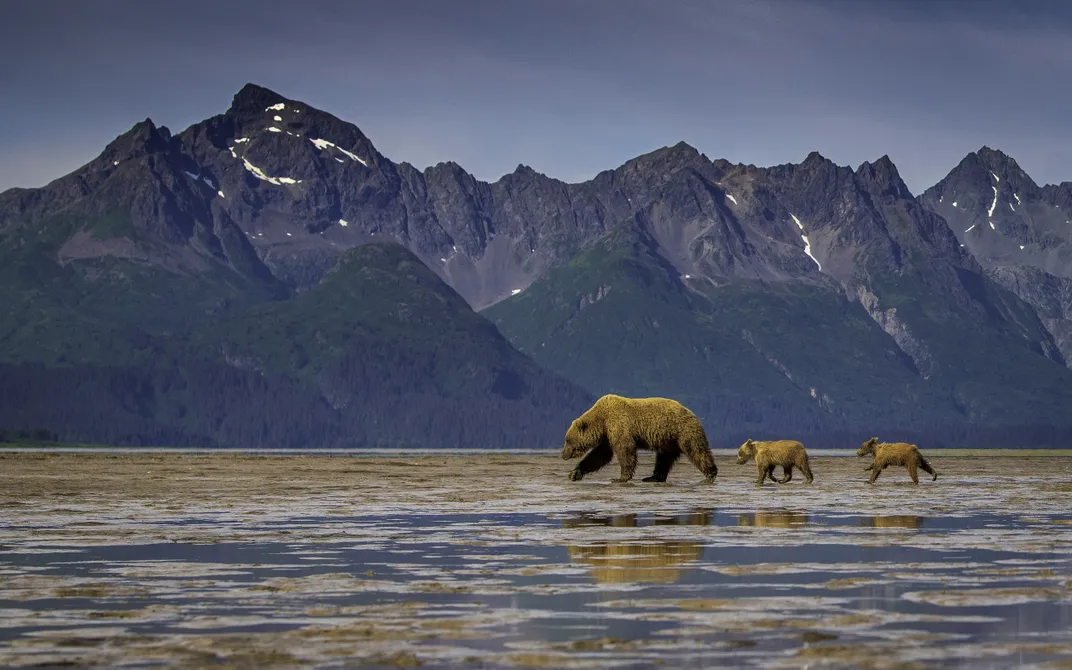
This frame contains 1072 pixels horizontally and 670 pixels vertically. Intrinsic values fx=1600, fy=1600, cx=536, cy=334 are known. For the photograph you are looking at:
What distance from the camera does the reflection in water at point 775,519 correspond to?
38625 millimetres

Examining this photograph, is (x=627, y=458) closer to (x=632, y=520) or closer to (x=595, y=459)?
(x=595, y=459)

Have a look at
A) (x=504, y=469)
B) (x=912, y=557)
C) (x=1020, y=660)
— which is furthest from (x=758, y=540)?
(x=504, y=469)

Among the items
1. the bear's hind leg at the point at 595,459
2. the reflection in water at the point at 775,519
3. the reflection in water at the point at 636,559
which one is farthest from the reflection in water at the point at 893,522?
the bear's hind leg at the point at 595,459

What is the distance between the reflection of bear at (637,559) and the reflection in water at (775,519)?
22.2 ft

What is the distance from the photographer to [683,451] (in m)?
63.3

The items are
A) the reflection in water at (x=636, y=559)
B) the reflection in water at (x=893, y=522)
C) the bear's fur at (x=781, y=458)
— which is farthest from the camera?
the bear's fur at (x=781, y=458)

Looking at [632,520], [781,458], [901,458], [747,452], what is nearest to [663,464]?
[781,458]

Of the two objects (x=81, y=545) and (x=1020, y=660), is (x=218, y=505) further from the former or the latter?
(x=1020, y=660)

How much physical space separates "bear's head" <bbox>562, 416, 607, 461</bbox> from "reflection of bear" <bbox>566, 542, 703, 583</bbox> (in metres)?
30.6

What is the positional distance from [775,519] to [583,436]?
2308cm

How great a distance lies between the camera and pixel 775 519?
4066cm

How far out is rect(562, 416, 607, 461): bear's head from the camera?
6306 cm

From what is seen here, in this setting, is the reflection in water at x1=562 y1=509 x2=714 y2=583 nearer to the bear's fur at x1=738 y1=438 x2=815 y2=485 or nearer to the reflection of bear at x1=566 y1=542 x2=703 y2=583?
the reflection of bear at x1=566 y1=542 x2=703 y2=583

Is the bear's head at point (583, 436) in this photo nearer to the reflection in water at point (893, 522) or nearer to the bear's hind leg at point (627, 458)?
the bear's hind leg at point (627, 458)
